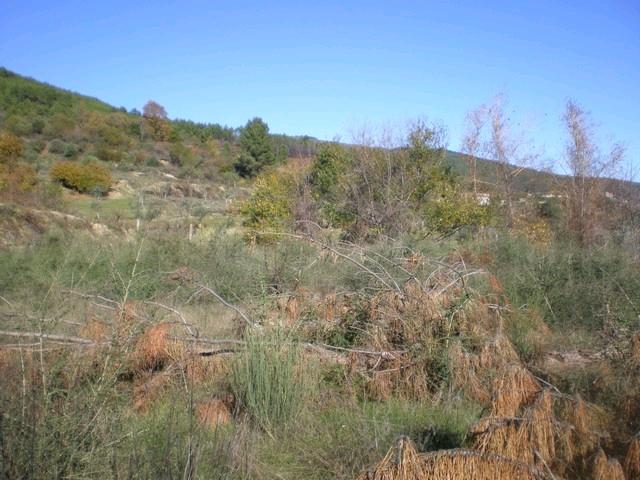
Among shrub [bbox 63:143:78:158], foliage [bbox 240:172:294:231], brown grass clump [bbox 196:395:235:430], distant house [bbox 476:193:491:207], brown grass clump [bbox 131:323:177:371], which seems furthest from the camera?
shrub [bbox 63:143:78:158]

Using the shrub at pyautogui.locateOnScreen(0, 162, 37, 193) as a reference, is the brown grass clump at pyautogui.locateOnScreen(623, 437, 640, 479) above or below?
below

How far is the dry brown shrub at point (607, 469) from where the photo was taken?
7.23 ft

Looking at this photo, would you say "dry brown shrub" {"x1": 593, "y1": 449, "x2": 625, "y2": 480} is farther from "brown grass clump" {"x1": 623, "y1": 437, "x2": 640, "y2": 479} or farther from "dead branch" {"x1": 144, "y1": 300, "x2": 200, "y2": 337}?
"dead branch" {"x1": 144, "y1": 300, "x2": 200, "y2": 337}

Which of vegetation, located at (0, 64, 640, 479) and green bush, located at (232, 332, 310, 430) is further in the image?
green bush, located at (232, 332, 310, 430)

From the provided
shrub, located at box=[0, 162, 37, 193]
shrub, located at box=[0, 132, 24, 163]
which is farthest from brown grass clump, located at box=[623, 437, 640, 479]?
shrub, located at box=[0, 132, 24, 163]

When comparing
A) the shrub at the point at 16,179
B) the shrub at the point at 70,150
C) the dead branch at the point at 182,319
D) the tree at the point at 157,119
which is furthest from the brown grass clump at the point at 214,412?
the tree at the point at 157,119

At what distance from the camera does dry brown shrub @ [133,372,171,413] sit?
422 cm

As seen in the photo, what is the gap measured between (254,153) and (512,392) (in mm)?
47801

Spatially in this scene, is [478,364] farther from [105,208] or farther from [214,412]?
[105,208]

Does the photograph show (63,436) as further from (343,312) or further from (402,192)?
(402,192)

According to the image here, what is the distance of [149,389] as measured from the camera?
438 centimetres

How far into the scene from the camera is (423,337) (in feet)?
15.7

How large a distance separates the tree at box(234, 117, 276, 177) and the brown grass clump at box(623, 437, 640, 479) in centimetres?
4670

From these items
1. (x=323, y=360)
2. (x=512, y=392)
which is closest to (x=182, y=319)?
(x=323, y=360)
